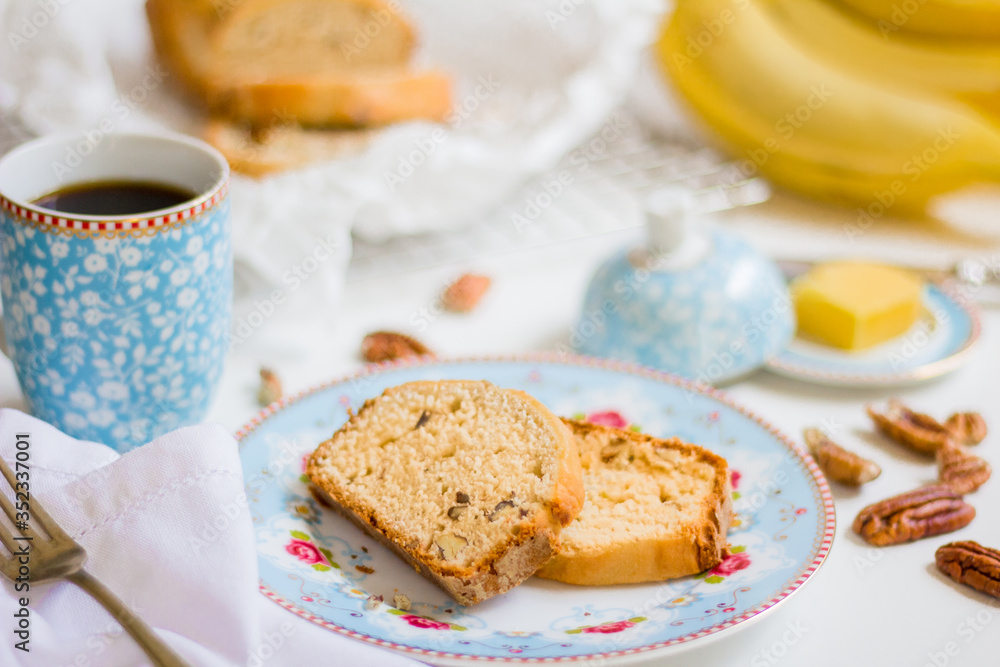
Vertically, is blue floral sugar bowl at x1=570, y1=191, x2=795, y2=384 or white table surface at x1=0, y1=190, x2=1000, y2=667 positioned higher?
blue floral sugar bowl at x1=570, y1=191, x2=795, y2=384

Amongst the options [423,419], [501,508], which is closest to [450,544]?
[501,508]

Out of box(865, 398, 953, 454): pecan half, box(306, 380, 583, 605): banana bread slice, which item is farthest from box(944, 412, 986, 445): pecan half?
box(306, 380, 583, 605): banana bread slice

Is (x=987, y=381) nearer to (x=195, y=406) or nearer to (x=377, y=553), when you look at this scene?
(x=377, y=553)

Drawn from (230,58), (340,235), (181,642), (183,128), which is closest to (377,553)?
(181,642)

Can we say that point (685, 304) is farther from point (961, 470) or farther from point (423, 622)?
point (423, 622)

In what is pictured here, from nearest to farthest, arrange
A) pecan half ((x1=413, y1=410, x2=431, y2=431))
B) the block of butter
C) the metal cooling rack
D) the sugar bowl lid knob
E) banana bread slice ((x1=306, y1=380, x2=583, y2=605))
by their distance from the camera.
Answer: banana bread slice ((x1=306, y1=380, x2=583, y2=605)), pecan half ((x1=413, y1=410, x2=431, y2=431)), the sugar bowl lid knob, the block of butter, the metal cooling rack

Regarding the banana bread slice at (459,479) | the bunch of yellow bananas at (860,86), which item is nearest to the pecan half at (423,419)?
the banana bread slice at (459,479)

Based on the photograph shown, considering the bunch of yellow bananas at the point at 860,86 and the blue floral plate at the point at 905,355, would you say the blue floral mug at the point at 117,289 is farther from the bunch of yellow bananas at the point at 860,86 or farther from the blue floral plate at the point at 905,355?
the bunch of yellow bananas at the point at 860,86

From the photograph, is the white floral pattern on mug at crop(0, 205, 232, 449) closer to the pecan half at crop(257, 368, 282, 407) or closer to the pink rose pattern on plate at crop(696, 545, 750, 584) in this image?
the pecan half at crop(257, 368, 282, 407)
